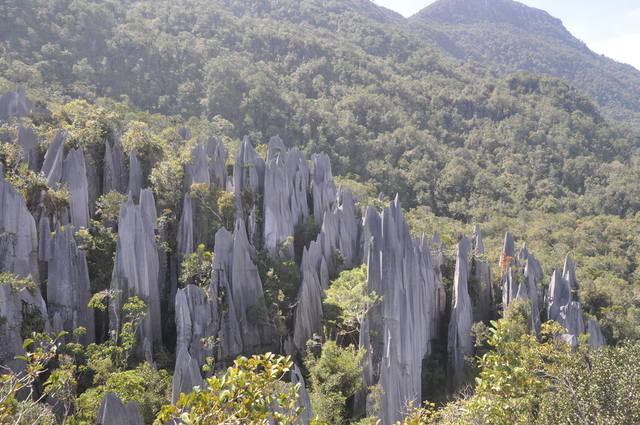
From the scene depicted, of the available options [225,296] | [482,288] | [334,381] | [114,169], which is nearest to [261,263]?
[225,296]

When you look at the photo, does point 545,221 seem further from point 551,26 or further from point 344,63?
point 551,26

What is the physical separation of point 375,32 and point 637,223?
70.0 m

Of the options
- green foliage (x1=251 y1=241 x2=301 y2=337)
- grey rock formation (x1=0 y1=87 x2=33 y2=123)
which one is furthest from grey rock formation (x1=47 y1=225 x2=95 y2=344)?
grey rock formation (x1=0 y1=87 x2=33 y2=123)

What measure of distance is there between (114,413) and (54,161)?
500 inches

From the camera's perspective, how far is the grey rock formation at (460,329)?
18.3 m

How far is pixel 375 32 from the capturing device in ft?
311

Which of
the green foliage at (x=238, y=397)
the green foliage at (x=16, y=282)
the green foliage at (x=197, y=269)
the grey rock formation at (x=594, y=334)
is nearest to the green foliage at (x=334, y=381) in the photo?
the green foliage at (x=197, y=269)

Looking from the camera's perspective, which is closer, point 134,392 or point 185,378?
point 185,378

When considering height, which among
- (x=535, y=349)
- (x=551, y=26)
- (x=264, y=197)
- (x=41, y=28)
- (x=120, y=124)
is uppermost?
(x=551, y=26)

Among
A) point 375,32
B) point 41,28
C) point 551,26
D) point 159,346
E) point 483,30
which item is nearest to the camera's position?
point 159,346

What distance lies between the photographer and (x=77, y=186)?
17047mm

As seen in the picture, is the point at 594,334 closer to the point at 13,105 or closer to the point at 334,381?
the point at 334,381

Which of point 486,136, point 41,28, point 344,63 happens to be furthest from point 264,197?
point 344,63

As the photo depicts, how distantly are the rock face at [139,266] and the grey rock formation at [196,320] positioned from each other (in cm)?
127
